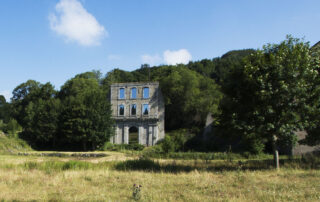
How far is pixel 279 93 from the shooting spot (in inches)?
457

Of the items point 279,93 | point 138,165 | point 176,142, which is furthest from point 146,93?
point 279,93

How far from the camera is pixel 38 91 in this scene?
62031 millimetres

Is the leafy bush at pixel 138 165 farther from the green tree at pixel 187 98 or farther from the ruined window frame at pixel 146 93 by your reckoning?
the green tree at pixel 187 98

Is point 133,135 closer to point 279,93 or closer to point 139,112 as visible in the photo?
point 139,112

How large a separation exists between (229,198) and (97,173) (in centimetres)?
660

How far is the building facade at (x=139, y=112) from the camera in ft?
134

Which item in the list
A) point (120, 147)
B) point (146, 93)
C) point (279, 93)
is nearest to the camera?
point (279, 93)

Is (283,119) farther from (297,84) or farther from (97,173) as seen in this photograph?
(97,173)

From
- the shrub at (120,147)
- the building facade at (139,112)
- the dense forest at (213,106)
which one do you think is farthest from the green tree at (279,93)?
the building facade at (139,112)

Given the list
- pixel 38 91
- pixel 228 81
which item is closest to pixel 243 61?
pixel 228 81

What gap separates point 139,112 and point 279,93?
104ft

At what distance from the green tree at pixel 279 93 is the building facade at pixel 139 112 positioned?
94.8 feet

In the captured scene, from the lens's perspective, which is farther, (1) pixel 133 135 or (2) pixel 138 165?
(1) pixel 133 135

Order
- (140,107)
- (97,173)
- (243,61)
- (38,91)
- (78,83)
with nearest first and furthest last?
(97,173) < (243,61) < (140,107) < (78,83) < (38,91)
